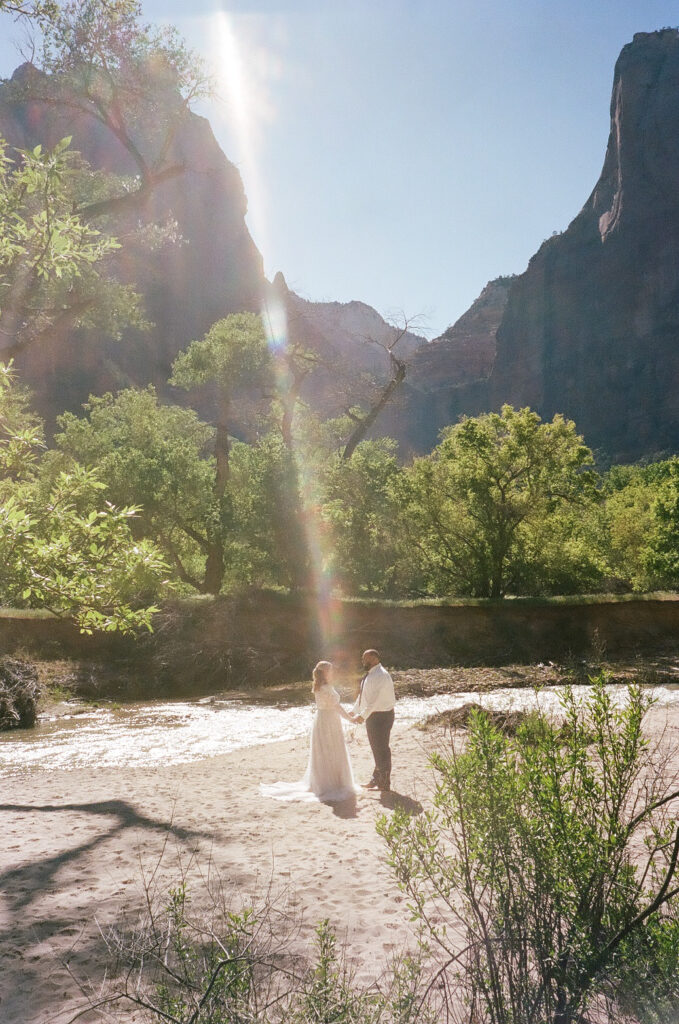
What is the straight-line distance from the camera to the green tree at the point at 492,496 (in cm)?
2875

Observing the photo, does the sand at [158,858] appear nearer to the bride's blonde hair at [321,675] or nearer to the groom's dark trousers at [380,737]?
the groom's dark trousers at [380,737]

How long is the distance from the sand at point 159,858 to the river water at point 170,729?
152 cm

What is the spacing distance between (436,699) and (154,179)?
14.9 metres

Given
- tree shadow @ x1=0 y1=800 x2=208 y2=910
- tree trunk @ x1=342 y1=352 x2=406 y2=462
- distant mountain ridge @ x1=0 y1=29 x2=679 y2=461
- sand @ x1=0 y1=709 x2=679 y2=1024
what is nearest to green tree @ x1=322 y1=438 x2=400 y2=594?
tree trunk @ x1=342 y1=352 x2=406 y2=462

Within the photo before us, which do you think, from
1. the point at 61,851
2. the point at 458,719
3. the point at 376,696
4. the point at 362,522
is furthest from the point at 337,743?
the point at 362,522

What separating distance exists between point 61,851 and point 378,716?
4557 mm

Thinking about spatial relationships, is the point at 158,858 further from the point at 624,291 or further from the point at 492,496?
the point at 624,291

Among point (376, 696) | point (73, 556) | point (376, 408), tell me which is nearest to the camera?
point (73, 556)

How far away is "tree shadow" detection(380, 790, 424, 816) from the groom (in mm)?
363

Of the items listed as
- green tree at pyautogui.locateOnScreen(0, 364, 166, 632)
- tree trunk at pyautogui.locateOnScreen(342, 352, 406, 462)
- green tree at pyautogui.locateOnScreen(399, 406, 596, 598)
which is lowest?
green tree at pyautogui.locateOnScreen(0, 364, 166, 632)

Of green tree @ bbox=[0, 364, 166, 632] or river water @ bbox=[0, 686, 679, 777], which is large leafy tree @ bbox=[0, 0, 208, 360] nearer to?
green tree @ bbox=[0, 364, 166, 632]

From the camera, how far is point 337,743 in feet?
31.3

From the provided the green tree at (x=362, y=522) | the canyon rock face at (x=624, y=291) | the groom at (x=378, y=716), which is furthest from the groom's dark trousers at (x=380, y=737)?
the canyon rock face at (x=624, y=291)

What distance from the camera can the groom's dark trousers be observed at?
9.58m
